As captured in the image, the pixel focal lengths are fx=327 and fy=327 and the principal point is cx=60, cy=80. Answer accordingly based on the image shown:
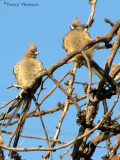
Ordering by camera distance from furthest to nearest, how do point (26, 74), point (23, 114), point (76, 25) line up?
point (76, 25)
point (26, 74)
point (23, 114)

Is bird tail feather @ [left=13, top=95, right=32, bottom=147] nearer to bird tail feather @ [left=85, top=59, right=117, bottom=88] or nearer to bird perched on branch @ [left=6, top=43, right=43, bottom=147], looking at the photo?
bird perched on branch @ [left=6, top=43, right=43, bottom=147]

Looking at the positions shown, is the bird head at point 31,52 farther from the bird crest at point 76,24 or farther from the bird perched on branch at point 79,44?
the bird perched on branch at point 79,44

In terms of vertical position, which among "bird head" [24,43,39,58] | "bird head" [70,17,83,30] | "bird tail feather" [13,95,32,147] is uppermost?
"bird head" [24,43,39,58]

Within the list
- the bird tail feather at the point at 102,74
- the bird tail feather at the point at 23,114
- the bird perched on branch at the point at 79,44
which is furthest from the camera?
the bird perched on branch at the point at 79,44

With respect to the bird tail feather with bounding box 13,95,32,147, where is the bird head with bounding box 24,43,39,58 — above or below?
above

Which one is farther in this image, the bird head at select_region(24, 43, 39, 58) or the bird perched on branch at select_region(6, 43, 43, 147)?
the bird head at select_region(24, 43, 39, 58)

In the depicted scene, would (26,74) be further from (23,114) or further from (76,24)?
(76,24)

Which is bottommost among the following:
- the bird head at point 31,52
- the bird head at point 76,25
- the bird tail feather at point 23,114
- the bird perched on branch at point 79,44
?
the bird tail feather at point 23,114

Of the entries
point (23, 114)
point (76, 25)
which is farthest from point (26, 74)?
point (76, 25)

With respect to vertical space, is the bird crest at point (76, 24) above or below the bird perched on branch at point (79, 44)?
above

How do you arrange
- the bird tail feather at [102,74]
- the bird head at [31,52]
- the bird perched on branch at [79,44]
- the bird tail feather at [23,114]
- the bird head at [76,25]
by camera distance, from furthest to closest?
1. the bird head at [31,52]
2. the bird head at [76,25]
3. the bird perched on branch at [79,44]
4. the bird tail feather at [102,74]
5. the bird tail feather at [23,114]

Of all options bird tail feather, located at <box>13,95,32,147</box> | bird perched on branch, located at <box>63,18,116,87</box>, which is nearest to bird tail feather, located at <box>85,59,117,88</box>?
bird perched on branch, located at <box>63,18,116,87</box>

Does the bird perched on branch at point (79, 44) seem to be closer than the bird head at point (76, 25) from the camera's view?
Yes

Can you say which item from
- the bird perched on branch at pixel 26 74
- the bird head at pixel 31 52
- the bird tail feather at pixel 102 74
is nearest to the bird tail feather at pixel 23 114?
the bird perched on branch at pixel 26 74
